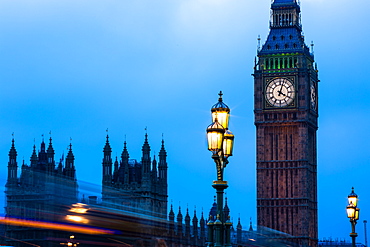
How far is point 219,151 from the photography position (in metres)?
27.2

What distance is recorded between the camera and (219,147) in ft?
89.1

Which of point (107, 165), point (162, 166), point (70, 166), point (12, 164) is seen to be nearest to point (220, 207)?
point (12, 164)

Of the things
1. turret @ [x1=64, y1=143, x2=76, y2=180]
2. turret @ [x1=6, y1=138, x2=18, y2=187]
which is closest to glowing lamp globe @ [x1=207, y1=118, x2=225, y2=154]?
turret @ [x1=6, y1=138, x2=18, y2=187]

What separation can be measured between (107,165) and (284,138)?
29.2 metres

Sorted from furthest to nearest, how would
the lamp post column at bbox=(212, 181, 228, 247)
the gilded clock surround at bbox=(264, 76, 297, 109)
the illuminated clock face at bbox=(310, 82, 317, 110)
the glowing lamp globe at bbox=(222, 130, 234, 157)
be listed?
the illuminated clock face at bbox=(310, 82, 317, 110) < the gilded clock surround at bbox=(264, 76, 297, 109) < the glowing lamp globe at bbox=(222, 130, 234, 157) < the lamp post column at bbox=(212, 181, 228, 247)

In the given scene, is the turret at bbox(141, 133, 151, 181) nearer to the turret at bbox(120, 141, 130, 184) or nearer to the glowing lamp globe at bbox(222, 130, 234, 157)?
the turret at bbox(120, 141, 130, 184)

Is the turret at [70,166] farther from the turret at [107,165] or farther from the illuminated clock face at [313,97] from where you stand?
the illuminated clock face at [313,97]

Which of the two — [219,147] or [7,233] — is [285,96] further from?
[219,147]

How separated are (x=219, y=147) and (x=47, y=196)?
16.1 m

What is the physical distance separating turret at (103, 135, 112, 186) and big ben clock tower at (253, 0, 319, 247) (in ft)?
88.8

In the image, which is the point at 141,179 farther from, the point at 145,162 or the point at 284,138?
the point at 284,138

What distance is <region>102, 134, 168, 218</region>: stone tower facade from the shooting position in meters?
83.5

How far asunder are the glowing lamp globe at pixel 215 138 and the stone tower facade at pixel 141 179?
53819mm

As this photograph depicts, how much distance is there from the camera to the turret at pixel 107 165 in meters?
84.6
